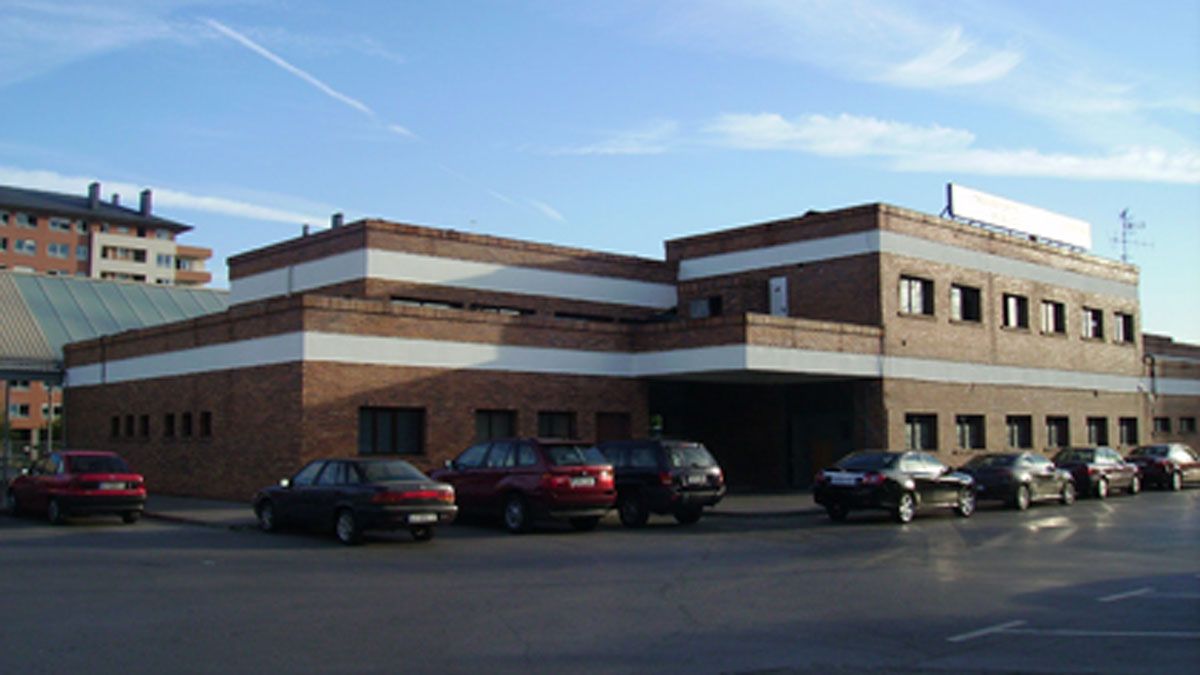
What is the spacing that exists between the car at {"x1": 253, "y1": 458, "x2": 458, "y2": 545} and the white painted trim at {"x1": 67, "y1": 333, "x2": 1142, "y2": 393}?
6.26 meters

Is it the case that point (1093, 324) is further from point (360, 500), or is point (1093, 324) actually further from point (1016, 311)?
point (360, 500)

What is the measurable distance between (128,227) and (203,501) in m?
94.6

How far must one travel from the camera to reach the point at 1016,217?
38969 millimetres

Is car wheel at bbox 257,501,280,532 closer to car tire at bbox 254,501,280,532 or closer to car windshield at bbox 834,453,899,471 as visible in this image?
car tire at bbox 254,501,280,532

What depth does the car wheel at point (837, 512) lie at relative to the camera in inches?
878

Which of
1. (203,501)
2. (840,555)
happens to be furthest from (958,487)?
(203,501)

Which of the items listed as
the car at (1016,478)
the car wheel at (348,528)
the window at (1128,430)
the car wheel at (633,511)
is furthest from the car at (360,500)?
the window at (1128,430)

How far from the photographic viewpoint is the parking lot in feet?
28.4

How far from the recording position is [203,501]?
26.1m

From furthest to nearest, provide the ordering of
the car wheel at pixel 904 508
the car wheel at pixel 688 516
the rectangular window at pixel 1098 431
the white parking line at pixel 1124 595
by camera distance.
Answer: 1. the rectangular window at pixel 1098 431
2. the car wheel at pixel 904 508
3. the car wheel at pixel 688 516
4. the white parking line at pixel 1124 595

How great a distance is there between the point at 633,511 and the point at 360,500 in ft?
19.5

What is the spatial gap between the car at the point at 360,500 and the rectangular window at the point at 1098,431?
3130 centimetres

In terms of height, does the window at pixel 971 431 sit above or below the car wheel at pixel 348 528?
above

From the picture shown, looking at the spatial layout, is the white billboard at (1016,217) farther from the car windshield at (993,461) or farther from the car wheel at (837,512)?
the car wheel at (837,512)
